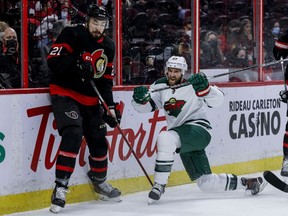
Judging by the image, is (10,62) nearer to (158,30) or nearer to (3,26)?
(3,26)

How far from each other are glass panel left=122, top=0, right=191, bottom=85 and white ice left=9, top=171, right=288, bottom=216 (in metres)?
0.84

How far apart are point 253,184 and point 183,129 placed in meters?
0.59

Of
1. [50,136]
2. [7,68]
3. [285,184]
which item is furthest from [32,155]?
[285,184]

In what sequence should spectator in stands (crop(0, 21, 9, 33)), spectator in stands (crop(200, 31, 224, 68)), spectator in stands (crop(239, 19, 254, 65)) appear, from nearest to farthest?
spectator in stands (crop(0, 21, 9, 33))
spectator in stands (crop(200, 31, 224, 68))
spectator in stands (crop(239, 19, 254, 65))

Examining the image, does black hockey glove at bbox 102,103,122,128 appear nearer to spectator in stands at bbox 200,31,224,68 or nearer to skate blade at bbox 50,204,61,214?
skate blade at bbox 50,204,61,214

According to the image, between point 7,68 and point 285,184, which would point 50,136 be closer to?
point 7,68

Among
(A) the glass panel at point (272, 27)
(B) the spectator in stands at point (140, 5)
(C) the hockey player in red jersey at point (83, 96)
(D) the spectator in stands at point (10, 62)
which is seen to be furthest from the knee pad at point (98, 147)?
(A) the glass panel at point (272, 27)

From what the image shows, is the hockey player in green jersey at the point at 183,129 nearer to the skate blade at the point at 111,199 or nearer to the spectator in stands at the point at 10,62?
the skate blade at the point at 111,199

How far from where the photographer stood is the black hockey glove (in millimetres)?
5227

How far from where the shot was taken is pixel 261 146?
708cm

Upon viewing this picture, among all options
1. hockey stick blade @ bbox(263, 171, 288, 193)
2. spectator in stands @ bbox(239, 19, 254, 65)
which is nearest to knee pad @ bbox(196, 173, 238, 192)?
hockey stick blade @ bbox(263, 171, 288, 193)

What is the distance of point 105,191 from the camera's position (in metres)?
5.42

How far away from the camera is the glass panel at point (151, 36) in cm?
592

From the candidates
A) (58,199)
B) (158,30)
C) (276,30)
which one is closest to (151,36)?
(158,30)
